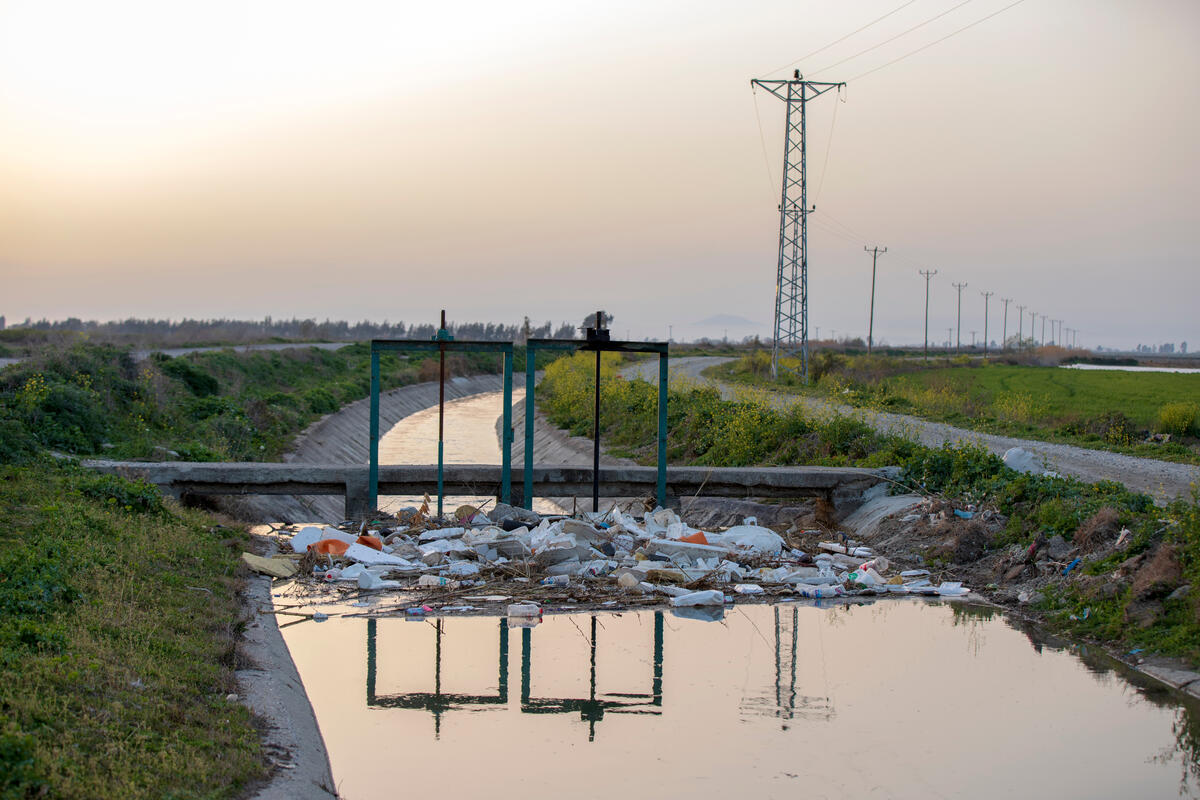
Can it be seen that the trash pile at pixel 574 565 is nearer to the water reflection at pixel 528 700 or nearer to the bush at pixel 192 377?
the water reflection at pixel 528 700

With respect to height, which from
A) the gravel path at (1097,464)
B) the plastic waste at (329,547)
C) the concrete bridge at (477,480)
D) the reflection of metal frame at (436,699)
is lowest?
the reflection of metal frame at (436,699)

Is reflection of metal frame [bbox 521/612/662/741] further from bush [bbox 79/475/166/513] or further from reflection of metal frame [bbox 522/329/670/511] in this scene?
bush [bbox 79/475/166/513]

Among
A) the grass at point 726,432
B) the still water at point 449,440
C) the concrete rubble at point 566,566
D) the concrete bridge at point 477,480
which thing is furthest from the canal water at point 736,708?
the still water at point 449,440

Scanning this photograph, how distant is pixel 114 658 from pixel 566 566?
5.72 m

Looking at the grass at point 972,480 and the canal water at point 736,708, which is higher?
the grass at point 972,480

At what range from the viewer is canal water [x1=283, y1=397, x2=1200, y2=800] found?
6500 mm

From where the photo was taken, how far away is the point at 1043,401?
3281cm

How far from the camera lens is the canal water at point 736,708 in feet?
21.3

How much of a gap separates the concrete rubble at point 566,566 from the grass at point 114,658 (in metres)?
1.46

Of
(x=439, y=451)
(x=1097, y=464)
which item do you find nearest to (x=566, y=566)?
(x=439, y=451)

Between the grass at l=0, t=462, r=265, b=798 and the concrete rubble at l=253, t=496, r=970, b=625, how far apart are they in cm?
146

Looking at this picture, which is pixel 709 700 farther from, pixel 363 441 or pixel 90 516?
pixel 363 441

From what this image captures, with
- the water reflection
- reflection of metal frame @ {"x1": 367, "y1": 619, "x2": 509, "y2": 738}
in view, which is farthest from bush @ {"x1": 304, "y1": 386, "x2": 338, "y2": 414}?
the water reflection

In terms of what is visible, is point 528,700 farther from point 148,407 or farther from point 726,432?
point 148,407
